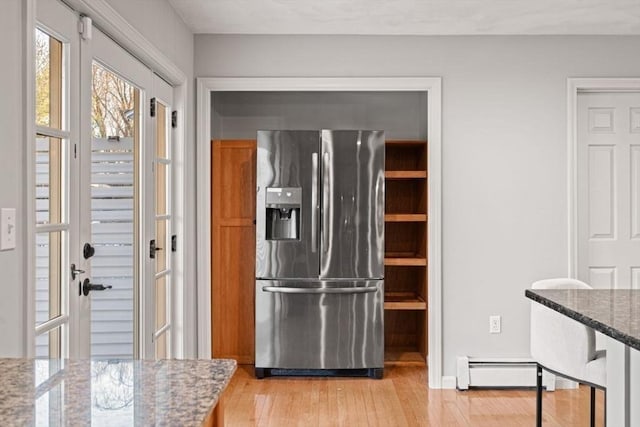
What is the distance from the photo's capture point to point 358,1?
3580 millimetres

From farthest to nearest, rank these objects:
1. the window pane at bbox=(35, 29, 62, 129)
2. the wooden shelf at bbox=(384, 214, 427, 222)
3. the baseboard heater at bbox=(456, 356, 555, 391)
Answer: the wooden shelf at bbox=(384, 214, 427, 222), the baseboard heater at bbox=(456, 356, 555, 391), the window pane at bbox=(35, 29, 62, 129)

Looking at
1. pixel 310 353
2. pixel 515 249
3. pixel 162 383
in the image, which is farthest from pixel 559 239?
pixel 162 383

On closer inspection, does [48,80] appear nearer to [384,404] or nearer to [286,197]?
[286,197]

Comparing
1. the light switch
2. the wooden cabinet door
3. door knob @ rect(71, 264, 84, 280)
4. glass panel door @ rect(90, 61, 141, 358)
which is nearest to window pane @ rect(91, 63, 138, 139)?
glass panel door @ rect(90, 61, 141, 358)

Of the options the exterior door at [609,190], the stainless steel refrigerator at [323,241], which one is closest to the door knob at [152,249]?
the stainless steel refrigerator at [323,241]

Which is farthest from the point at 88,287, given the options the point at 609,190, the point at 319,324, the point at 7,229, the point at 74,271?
the point at 609,190

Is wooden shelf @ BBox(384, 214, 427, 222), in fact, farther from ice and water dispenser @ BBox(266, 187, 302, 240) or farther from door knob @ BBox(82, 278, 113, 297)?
door knob @ BBox(82, 278, 113, 297)

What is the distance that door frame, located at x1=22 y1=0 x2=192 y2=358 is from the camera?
1.94 metres

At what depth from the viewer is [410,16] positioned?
A: 3850mm

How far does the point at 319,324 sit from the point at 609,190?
2206mm

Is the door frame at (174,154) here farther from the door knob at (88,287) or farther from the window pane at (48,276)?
the door knob at (88,287)

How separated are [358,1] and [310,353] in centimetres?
228

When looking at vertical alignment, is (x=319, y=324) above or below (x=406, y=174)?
below

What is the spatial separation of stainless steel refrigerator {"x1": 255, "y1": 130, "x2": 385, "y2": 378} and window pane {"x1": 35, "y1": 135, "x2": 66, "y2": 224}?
202cm
